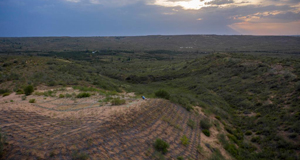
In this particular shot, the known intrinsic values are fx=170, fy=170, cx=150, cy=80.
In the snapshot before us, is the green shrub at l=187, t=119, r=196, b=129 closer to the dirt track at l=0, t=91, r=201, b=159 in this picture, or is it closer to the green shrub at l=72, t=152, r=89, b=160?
the dirt track at l=0, t=91, r=201, b=159

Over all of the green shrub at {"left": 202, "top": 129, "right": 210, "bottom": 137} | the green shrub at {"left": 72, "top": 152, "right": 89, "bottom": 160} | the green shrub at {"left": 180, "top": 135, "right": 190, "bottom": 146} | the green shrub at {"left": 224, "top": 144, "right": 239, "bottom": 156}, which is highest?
the green shrub at {"left": 72, "top": 152, "right": 89, "bottom": 160}

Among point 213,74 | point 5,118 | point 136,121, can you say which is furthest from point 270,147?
point 213,74

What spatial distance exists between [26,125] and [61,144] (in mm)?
2480

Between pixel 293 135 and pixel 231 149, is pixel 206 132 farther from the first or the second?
pixel 293 135

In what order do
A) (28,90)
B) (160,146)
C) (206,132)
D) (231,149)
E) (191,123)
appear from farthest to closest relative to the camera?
(28,90), (191,123), (206,132), (231,149), (160,146)

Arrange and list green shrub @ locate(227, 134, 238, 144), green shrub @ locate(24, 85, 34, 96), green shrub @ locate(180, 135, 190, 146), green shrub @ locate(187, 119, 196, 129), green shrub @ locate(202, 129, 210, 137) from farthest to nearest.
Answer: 1. green shrub @ locate(24, 85, 34, 96)
2. green shrub @ locate(227, 134, 238, 144)
3. green shrub @ locate(187, 119, 196, 129)
4. green shrub @ locate(202, 129, 210, 137)
5. green shrub @ locate(180, 135, 190, 146)

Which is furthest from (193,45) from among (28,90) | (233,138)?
(28,90)

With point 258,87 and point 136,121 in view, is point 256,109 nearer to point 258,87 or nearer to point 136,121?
point 258,87

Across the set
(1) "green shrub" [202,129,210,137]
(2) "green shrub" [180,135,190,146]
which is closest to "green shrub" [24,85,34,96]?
(2) "green shrub" [180,135,190,146]

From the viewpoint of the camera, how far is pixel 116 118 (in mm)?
8203

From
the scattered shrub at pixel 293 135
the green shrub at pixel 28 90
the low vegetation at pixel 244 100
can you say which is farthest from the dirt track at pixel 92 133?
the scattered shrub at pixel 293 135

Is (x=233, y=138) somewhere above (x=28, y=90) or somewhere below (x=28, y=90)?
below

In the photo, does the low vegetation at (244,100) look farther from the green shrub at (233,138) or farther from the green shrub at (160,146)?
the green shrub at (160,146)

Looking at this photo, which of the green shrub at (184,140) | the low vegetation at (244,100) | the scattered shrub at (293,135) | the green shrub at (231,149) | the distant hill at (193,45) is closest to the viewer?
the green shrub at (184,140)
